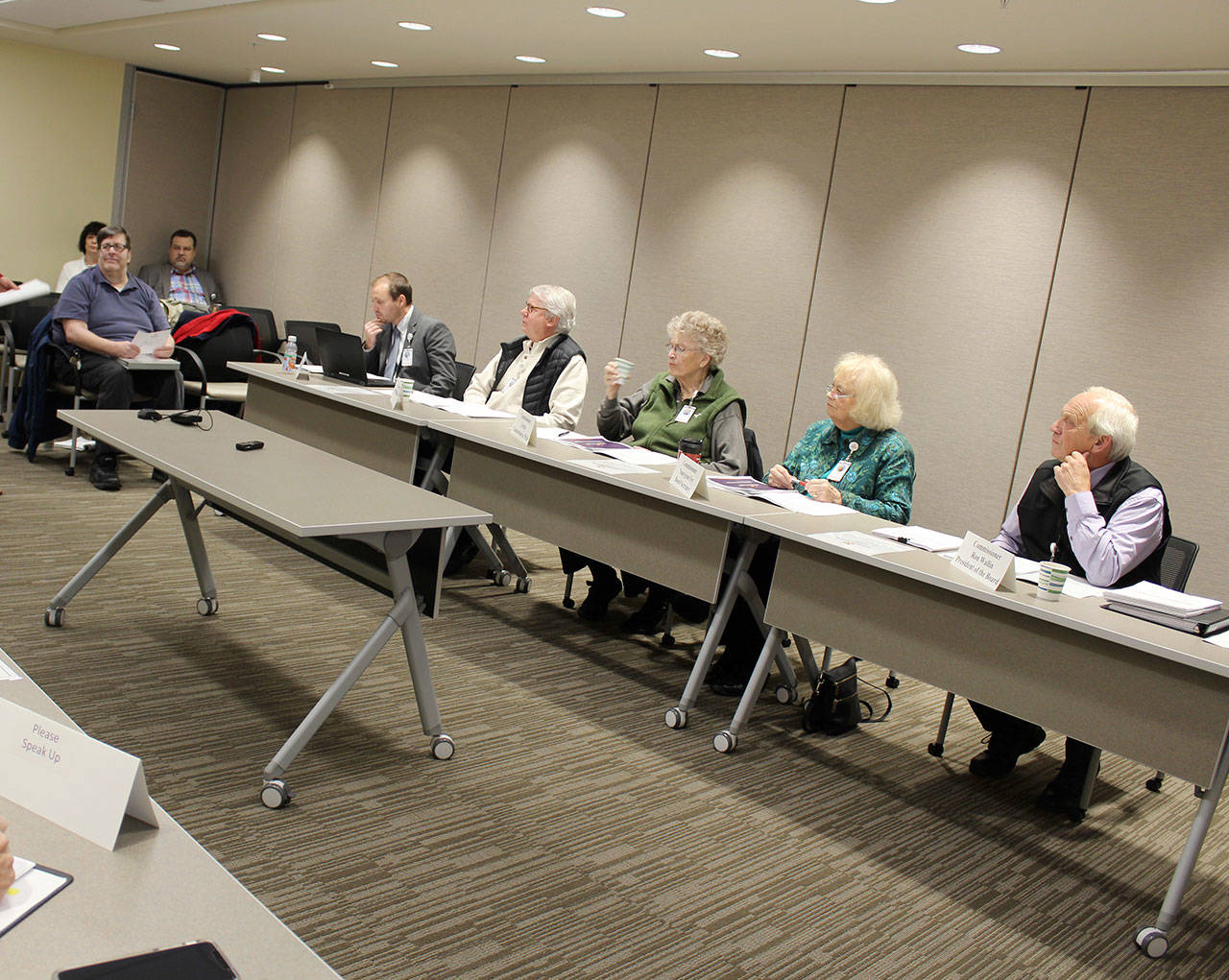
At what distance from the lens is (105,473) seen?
19.3 feet

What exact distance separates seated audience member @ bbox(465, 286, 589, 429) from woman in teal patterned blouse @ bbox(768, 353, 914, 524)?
1.28 metres

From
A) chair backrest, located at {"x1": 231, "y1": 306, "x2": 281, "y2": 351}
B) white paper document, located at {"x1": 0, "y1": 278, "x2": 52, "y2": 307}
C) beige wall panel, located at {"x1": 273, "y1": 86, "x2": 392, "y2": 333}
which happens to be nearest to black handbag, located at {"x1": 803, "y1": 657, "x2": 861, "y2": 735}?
white paper document, located at {"x1": 0, "y1": 278, "x2": 52, "y2": 307}

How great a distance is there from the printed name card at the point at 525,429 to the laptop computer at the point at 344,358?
134 cm

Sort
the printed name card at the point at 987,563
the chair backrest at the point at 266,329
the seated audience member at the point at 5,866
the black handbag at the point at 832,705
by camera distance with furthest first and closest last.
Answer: the chair backrest at the point at 266,329
the black handbag at the point at 832,705
the printed name card at the point at 987,563
the seated audience member at the point at 5,866

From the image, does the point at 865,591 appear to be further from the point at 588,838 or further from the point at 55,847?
the point at 55,847

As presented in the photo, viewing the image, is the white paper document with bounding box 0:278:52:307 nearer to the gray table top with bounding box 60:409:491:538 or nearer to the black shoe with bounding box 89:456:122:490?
the gray table top with bounding box 60:409:491:538

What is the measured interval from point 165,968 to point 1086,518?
293 centimetres

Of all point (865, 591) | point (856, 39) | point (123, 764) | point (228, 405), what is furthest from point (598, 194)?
point (123, 764)

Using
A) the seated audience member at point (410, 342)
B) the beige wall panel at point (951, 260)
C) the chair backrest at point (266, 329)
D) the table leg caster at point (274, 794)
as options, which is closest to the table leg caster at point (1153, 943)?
the table leg caster at point (274, 794)

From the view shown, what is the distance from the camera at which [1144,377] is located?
15.3 ft

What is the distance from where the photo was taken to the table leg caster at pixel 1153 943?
2559 mm

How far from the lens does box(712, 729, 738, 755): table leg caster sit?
3428mm

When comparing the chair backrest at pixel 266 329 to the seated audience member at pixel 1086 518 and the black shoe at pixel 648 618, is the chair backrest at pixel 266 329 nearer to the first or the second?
the black shoe at pixel 648 618

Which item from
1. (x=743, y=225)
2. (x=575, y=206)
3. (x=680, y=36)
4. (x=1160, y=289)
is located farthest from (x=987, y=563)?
(x=575, y=206)
